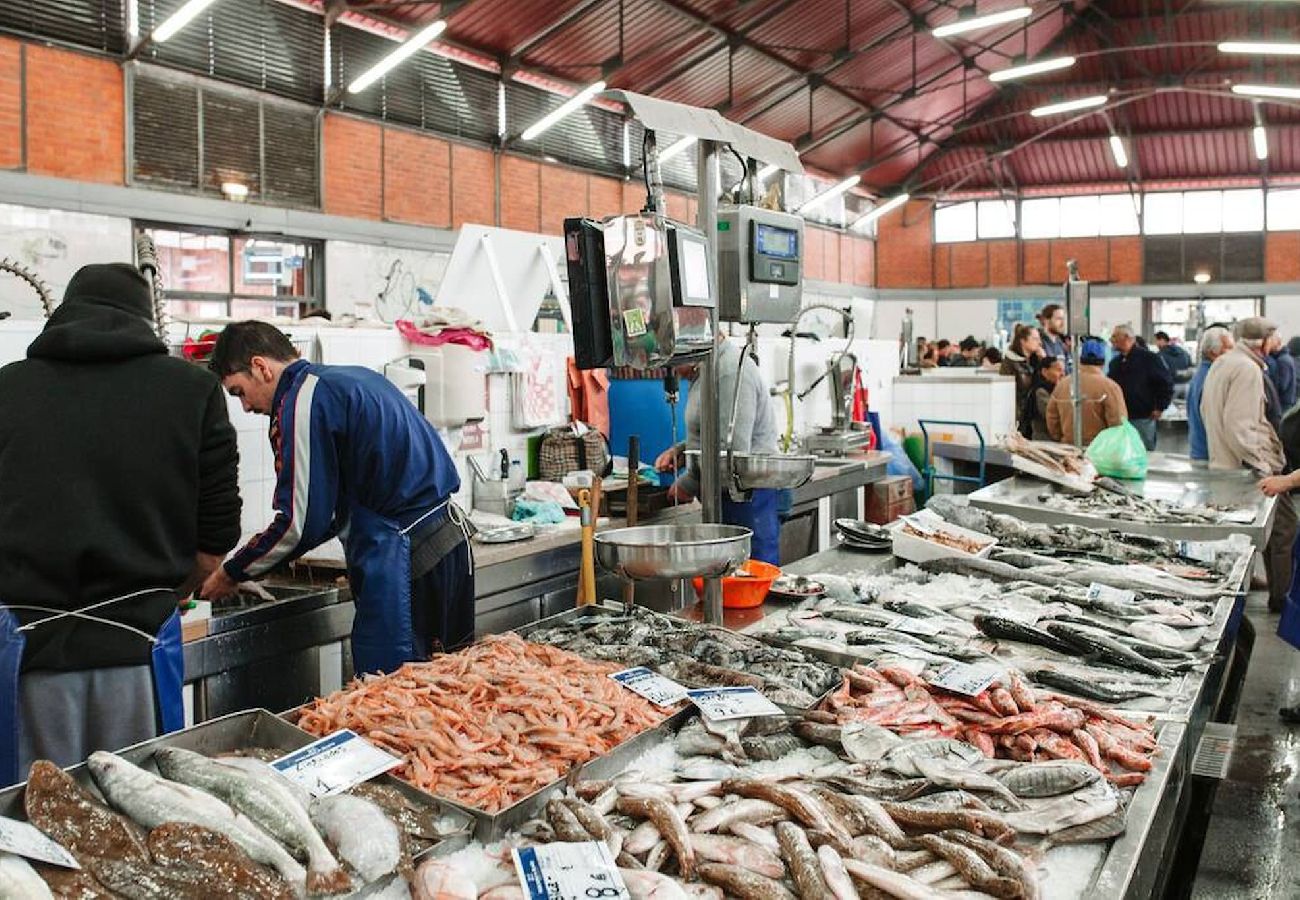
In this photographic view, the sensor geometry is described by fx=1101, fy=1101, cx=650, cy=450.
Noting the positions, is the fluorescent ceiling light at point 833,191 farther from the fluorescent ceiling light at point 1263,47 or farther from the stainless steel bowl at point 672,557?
the stainless steel bowl at point 672,557

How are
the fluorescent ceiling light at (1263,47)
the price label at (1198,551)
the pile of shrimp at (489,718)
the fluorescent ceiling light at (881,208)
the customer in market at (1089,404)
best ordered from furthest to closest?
the fluorescent ceiling light at (881,208) → the fluorescent ceiling light at (1263,47) → the customer in market at (1089,404) → the price label at (1198,551) → the pile of shrimp at (489,718)

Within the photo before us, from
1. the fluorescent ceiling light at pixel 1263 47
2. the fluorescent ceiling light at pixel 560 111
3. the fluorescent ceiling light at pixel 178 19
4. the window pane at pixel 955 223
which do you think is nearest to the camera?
the fluorescent ceiling light at pixel 178 19

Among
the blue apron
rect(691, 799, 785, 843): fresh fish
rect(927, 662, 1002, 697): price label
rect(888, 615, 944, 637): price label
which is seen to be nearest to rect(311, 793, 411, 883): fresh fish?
rect(691, 799, 785, 843): fresh fish

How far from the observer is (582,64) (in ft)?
51.8

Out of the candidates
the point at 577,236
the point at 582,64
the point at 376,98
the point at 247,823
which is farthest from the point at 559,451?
the point at 582,64

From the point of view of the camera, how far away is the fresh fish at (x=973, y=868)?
1.73 m

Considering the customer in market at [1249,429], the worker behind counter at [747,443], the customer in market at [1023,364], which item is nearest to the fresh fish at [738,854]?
the worker behind counter at [747,443]

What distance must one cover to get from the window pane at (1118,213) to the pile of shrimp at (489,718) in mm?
24919

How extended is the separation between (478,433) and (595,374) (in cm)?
110

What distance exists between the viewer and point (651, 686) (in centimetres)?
256

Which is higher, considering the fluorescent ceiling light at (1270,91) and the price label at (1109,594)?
the fluorescent ceiling light at (1270,91)

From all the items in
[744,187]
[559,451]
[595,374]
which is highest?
[744,187]

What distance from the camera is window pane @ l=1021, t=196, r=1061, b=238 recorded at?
2523cm

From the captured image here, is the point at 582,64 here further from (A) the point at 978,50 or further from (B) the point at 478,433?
(B) the point at 478,433
